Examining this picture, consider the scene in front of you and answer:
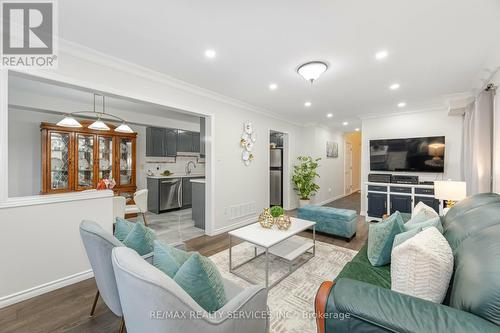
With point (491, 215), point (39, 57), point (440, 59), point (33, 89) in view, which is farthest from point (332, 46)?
point (33, 89)

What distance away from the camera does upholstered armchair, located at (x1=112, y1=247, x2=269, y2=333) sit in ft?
2.53

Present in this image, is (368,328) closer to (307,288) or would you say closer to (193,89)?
(307,288)

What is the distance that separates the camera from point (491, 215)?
1.32 metres

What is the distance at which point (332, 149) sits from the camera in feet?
23.7

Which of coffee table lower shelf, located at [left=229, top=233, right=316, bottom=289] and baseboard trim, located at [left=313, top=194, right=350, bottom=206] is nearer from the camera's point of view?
coffee table lower shelf, located at [left=229, top=233, right=316, bottom=289]

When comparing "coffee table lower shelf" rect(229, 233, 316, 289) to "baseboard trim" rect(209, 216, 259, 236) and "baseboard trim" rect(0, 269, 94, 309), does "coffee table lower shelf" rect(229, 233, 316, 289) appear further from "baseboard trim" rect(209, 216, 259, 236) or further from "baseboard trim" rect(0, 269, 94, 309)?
"baseboard trim" rect(0, 269, 94, 309)

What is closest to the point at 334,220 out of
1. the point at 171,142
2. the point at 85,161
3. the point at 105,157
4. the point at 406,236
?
the point at 406,236

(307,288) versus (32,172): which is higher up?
(32,172)

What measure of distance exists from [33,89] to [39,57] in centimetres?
219

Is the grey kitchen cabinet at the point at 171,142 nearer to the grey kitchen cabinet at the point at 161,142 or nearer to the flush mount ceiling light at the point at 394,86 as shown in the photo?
the grey kitchen cabinet at the point at 161,142

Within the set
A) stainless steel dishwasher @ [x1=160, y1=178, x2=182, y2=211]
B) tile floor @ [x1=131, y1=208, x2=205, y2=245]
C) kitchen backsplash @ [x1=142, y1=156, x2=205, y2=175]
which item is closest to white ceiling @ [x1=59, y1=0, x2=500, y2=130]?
tile floor @ [x1=131, y1=208, x2=205, y2=245]

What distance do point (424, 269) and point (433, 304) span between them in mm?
246

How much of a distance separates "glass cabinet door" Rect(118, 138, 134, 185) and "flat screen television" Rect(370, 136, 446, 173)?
579cm

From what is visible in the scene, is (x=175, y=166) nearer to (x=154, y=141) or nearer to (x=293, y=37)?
(x=154, y=141)
